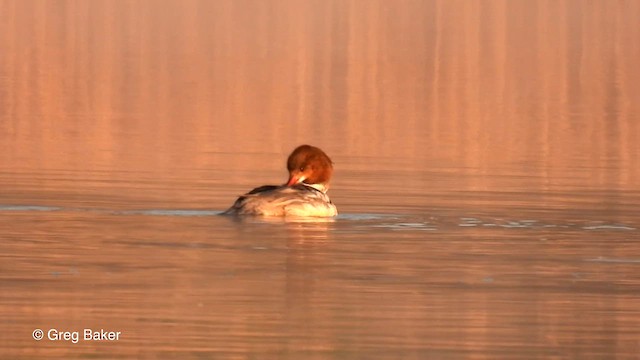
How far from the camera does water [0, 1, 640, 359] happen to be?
1456 cm

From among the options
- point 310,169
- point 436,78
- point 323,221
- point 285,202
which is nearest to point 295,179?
point 310,169

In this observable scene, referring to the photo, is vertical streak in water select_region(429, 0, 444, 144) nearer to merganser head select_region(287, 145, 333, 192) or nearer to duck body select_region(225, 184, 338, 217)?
merganser head select_region(287, 145, 333, 192)

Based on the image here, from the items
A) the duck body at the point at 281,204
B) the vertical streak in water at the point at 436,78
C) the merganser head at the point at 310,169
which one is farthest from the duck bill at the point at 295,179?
the vertical streak in water at the point at 436,78

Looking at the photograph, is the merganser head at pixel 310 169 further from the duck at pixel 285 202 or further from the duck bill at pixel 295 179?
the duck at pixel 285 202

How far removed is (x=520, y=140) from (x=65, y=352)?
19258mm

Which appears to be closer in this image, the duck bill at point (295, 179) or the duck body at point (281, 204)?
the duck body at point (281, 204)

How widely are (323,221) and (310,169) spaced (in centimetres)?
156

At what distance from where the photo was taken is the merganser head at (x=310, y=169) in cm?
2191

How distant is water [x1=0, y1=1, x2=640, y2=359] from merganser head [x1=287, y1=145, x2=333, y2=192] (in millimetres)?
367

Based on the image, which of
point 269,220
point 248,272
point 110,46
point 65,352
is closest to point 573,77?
point 110,46

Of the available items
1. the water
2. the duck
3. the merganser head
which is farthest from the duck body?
the merganser head

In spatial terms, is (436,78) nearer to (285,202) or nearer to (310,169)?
(310,169)

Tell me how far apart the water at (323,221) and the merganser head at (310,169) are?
367 millimetres

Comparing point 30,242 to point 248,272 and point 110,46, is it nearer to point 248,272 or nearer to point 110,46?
point 248,272
